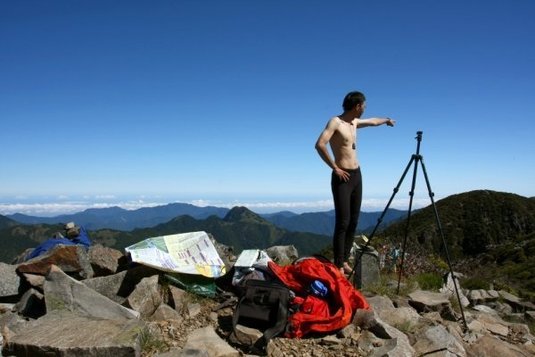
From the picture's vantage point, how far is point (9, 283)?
22.5 feet

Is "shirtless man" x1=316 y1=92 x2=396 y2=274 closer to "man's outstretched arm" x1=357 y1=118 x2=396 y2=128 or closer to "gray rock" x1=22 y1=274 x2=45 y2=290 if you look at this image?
"man's outstretched arm" x1=357 y1=118 x2=396 y2=128

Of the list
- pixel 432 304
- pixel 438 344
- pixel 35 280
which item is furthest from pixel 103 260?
pixel 432 304

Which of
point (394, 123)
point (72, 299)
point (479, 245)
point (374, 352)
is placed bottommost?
point (479, 245)

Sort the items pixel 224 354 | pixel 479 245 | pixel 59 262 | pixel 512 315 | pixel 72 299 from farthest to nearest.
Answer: pixel 479 245 → pixel 512 315 → pixel 59 262 → pixel 72 299 → pixel 224 354

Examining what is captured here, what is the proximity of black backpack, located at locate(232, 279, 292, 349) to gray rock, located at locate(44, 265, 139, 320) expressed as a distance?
61.7 inches

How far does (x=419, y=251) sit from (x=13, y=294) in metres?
12.2

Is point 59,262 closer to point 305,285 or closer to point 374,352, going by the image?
point 305,285

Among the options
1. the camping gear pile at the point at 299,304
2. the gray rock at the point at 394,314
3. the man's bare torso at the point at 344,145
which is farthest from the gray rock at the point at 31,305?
the man's bare torso at the point at 344,145

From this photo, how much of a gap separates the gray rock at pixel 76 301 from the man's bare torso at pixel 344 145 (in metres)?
4.37

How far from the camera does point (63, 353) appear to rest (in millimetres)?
4211

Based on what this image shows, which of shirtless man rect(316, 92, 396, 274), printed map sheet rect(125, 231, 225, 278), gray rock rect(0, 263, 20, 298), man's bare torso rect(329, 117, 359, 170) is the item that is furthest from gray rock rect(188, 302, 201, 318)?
man's bare torso rect(329, 117, 359, 170)

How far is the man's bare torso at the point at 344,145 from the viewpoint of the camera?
7.36 meters

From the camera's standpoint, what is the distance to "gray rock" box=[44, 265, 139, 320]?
5.67m

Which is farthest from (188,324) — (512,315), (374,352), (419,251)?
(419,251)
